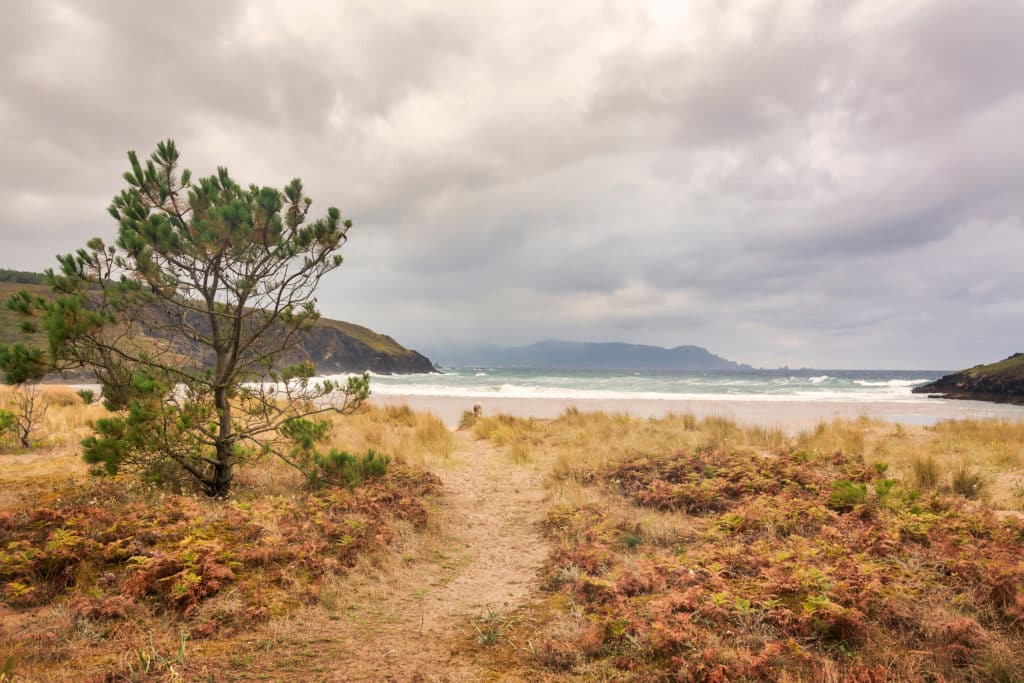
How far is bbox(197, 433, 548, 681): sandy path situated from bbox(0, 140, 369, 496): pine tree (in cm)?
273

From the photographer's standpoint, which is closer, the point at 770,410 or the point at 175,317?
the point at 175,317

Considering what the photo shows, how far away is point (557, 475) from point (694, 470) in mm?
2620

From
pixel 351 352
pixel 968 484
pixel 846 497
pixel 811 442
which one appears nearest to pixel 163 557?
pixel 846 497

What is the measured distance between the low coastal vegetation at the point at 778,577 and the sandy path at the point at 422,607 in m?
0.42

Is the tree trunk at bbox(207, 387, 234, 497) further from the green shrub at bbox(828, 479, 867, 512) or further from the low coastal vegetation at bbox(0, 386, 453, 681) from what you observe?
the green shrub at bbox(828, 479, 867, 512)

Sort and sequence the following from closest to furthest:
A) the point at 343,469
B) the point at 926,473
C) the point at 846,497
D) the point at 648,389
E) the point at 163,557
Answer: the point at 163,557 < the point at 846,497 < the point at 343,469 < the point at 926,473 < the point at 648,389


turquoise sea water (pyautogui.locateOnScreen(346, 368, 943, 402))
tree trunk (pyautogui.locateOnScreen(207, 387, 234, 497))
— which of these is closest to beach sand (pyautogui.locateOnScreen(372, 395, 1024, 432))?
turquoise sea water (pyautogui.locateOnScreen(346, 368, 943, 402))

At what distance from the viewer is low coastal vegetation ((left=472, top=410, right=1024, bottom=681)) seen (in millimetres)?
3463

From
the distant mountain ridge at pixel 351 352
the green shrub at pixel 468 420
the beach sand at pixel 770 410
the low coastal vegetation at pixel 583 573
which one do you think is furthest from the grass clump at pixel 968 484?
the distant mountain ridge at pixel 351 352

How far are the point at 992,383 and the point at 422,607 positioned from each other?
42871mm

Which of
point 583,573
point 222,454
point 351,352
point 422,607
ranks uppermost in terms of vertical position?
point 351,352

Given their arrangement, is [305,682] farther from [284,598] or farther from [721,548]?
[721,548]

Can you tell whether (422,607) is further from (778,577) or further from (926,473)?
(926,473)

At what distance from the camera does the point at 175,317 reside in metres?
7.84
